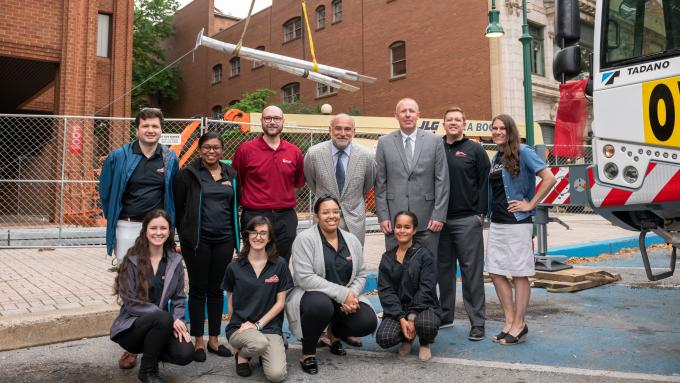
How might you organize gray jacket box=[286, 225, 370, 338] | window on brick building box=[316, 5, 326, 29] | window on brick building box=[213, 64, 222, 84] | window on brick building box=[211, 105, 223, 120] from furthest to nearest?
window on brick building box=[211, 105, 223, 120]
window on brick building box=[213, 64, 222, 84]
window on brick building box=[316, 5, 326, 29]
gray jacket box=[286, 225, 370, 338]

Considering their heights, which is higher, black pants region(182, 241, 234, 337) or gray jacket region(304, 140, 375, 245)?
gray jacket region(304, 140, 375, 245)

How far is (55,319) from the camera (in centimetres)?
494

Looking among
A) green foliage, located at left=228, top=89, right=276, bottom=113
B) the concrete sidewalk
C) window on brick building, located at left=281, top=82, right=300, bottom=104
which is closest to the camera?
the concrete sidewalk

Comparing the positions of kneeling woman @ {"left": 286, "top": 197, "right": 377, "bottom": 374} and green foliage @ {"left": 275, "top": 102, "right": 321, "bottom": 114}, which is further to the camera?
green foliage @ {"left": 275, "top": 102, "right": 321, "bottom": 114}

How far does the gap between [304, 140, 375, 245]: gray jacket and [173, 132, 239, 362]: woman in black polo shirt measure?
2.72 ft

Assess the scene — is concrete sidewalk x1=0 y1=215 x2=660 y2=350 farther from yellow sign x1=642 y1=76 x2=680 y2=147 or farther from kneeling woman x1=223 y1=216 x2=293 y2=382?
yellow sign x1=642 y1=76 x2=680 y2=147

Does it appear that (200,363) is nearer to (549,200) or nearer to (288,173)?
(288,173)

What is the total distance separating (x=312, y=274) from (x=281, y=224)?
29.3 inches

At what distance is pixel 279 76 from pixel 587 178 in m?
29.5

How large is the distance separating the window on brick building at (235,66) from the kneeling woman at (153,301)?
109 feet

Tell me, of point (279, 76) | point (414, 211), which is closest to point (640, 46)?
point (414, 211)

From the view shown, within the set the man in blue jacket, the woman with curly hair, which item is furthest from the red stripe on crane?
the man in blue jacket

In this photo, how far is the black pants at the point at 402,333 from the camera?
4.47m

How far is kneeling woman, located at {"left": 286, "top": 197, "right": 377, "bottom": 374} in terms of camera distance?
434cm
